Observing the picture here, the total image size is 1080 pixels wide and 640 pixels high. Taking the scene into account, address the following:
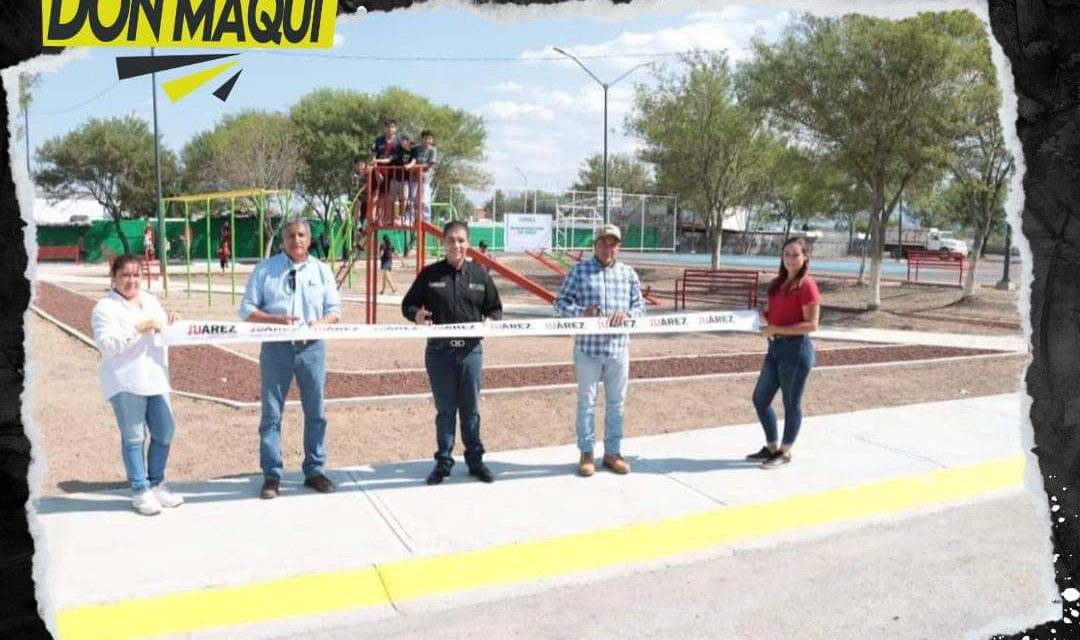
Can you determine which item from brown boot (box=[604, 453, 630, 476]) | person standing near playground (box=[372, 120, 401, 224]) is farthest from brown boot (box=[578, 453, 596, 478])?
person standing near playground (box=[372, 120, 401, 224])

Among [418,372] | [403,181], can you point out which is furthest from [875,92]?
[418,372]

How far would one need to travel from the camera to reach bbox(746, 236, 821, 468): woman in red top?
6.17m

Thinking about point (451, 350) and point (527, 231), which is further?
point (527, 231)

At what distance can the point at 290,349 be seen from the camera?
17.9 ft

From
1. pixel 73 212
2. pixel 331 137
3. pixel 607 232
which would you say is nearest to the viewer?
pixel 607 232

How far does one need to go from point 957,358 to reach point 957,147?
905 centimetres

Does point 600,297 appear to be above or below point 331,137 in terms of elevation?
below

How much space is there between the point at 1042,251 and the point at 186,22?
2.52 m

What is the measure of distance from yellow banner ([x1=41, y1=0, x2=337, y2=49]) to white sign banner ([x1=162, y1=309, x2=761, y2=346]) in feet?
9.76

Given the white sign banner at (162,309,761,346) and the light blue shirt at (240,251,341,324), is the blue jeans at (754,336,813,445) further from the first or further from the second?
the light blue shirt at (240,251,341,324)

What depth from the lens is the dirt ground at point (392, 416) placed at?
6480mm

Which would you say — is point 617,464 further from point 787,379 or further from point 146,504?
point 146,504

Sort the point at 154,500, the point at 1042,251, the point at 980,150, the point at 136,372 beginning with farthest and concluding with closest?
1. the point at 980,150
2. the point at 154,500
3. the point at 136,372
4. the point at 1042,251

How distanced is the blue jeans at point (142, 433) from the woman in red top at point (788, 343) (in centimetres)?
413
